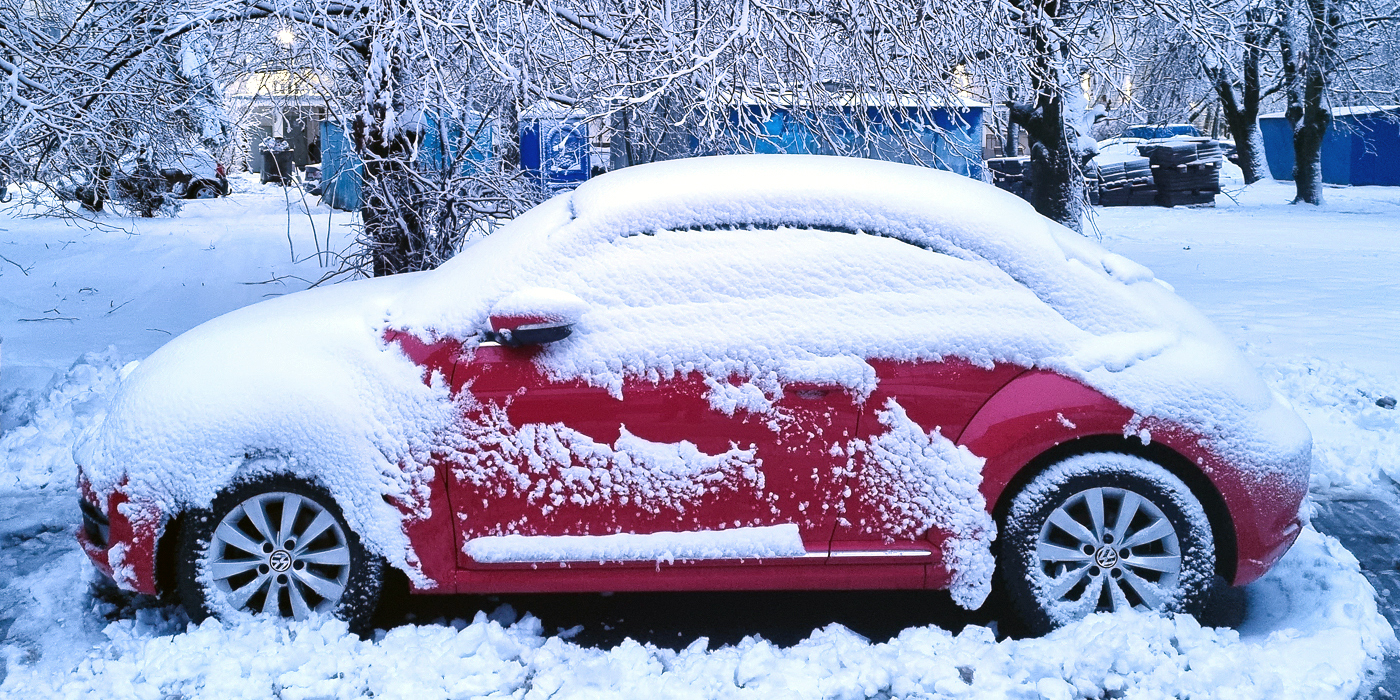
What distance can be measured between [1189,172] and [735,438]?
2318 cm

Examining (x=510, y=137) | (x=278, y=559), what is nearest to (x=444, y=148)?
(x=510, y=137)

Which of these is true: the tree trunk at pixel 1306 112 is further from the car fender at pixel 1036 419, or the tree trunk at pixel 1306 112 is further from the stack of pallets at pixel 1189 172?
the car fender at pixel 1036 419

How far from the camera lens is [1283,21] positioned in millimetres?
19875

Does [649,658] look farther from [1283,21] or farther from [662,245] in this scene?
[1283,21]

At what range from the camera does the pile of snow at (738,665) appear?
3338mm

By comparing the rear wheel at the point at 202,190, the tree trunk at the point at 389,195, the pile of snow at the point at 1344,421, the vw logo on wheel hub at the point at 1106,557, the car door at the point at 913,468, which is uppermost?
the rear wheel at the point at 202,190

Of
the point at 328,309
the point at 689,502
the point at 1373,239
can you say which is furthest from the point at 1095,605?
the point at 1373,239

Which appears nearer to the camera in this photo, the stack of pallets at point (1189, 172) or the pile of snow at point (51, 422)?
the pile of snow at point (51, 422)

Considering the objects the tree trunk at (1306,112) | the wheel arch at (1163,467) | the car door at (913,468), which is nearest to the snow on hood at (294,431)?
the car door at (913,468)

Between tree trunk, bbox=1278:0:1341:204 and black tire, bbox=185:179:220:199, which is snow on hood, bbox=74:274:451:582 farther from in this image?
black tire, bbox=185:179:220:199

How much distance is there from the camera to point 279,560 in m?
3.70

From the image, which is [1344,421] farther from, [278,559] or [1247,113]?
[1247,113]

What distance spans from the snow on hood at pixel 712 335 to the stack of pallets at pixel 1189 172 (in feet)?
72.4

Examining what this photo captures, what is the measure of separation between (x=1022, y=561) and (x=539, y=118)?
5.05 m
